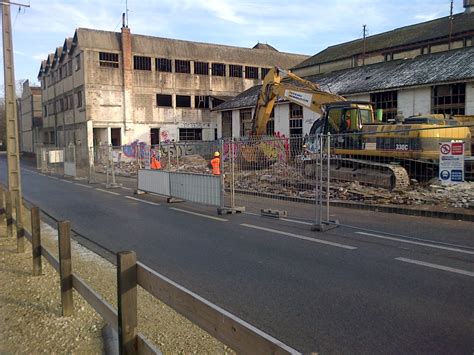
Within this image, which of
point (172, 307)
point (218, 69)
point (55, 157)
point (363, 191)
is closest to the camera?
point (172, 307)

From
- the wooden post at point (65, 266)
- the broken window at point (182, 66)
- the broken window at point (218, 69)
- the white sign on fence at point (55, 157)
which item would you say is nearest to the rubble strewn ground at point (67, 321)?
the wooden post at point (65, 266)

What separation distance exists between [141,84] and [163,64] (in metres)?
3.60

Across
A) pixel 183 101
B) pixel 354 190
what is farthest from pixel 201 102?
pixel 354 190

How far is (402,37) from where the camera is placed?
3769 cm

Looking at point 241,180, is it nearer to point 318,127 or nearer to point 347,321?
point 318,127

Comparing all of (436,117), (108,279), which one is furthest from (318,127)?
(108,279)

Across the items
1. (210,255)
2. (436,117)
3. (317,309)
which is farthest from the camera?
(436,117)

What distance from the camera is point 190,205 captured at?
546 inches

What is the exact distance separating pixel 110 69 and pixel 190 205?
107 feet

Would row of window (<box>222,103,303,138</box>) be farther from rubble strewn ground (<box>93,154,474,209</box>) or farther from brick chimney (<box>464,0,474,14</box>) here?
brick chimney (<box>464,0,474,14</box>)

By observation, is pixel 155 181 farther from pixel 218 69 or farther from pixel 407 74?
pixel 218 69

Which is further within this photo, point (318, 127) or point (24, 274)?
point (318, 127)

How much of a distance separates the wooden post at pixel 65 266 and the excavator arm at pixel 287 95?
15.3m

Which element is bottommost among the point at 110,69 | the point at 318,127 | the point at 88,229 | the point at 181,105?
the point at 88,229
